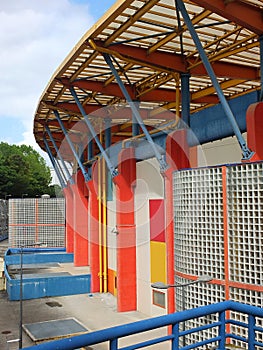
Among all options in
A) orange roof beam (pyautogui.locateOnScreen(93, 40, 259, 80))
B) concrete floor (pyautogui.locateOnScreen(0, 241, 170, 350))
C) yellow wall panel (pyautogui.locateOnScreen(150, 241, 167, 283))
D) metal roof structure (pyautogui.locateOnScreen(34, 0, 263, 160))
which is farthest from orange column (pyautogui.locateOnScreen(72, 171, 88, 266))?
orange roof beam (pyautogui.locateOnScreen(93, 40, 259, 80))

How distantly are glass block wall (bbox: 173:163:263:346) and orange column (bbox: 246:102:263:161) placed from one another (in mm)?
1033

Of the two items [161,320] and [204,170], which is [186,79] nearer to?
[204,170]

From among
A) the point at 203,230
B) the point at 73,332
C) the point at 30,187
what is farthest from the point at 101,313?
the point at 30,187

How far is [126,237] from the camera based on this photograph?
2117 cm

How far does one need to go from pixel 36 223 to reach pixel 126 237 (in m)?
21.1

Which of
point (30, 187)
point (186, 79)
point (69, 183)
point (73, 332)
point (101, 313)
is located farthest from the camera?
point (30, 187)

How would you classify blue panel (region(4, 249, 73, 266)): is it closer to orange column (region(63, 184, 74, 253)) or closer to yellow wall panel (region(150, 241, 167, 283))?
orange column (region(63, 184, 74, 253))

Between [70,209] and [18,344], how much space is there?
59.4 ft

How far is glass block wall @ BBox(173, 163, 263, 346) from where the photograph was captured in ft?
33.9

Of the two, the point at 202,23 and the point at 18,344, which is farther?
the point at 18,344

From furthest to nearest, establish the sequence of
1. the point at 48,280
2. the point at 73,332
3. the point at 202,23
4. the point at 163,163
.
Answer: the point at 48,280, the point at 73,332, the point at 163,163, the point at 202,23

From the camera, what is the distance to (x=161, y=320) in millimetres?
4285

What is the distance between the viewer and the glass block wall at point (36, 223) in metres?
A: 40.3

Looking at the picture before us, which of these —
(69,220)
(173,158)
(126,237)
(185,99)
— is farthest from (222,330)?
(69,220)
